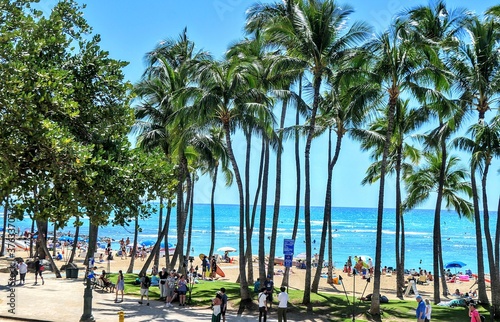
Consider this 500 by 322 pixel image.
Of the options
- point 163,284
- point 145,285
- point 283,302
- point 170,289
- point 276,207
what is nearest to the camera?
point 283,302

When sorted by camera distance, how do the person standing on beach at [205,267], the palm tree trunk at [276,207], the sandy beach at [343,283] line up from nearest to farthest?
the palm tree trunk at [276,207], the sandy beach at [343,283], the person standing on beach at [205,267]

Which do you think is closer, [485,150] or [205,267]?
[485,150]

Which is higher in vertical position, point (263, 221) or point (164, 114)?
point (164, 114)

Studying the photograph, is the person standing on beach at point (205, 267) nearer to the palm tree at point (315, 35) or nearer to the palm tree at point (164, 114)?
the palm tree at point (164, 114)

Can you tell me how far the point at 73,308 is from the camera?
66.3 feet

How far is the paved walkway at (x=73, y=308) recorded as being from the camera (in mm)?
18438

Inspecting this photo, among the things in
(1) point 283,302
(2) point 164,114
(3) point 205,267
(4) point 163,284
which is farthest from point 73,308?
(3) point 205,267

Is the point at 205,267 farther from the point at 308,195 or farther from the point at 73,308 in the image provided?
the point at 73,308

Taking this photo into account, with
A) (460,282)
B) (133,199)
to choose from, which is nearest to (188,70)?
(133,199)

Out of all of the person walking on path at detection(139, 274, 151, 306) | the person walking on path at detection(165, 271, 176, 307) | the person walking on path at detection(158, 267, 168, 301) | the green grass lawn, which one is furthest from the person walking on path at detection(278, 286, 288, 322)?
the person walking on path at detection(158, 267, 168, 301)

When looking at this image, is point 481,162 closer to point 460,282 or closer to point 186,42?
point 186,42

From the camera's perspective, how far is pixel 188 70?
25.4 m

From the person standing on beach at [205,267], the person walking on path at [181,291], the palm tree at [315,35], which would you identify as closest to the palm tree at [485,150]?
the palm tree at [315,35]

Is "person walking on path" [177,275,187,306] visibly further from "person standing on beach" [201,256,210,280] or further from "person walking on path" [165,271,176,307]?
"person standing on beach" [201,256,210,280]
